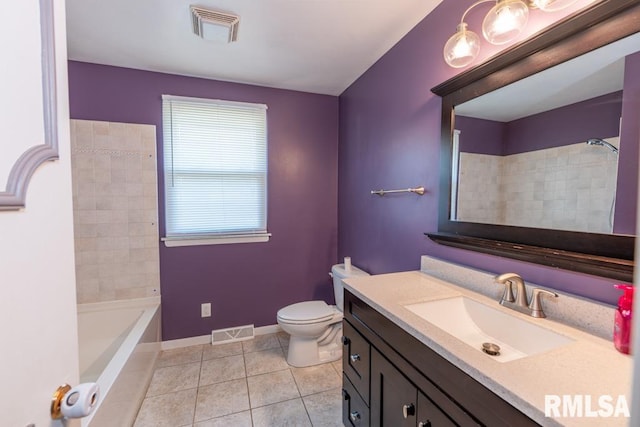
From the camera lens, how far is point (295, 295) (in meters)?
2.72

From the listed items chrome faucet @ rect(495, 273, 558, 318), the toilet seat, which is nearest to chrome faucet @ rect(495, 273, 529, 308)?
chrome faucet @ rect(495, 273, 558, 318)

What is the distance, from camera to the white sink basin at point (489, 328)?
0.92 metres

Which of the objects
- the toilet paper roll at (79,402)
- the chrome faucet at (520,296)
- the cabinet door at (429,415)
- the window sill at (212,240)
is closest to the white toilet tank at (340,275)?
the window sill at (212,240)

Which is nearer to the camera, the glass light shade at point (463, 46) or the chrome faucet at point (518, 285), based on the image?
the chrome faucet at point (518, 285)

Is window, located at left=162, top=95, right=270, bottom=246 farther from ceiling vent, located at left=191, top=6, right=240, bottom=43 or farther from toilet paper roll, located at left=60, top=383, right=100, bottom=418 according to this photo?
toilet paper roll, located at left=60, top=383, right=100, bottom=418

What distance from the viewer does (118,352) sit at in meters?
1.60

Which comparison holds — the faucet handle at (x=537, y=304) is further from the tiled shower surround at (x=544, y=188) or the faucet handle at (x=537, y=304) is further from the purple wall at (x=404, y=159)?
the tiled shower surround at (x=544, y=188)

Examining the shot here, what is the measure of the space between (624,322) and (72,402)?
1.36 meters

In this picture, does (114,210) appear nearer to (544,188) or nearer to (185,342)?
(185,342)

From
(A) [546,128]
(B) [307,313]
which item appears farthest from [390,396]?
(A) [546,128]

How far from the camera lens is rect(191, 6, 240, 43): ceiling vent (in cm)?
154

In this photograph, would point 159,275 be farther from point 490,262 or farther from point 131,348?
point 490,262

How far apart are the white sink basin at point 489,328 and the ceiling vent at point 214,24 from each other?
71.1 inches

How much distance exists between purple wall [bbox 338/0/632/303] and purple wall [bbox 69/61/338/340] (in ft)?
1.09
